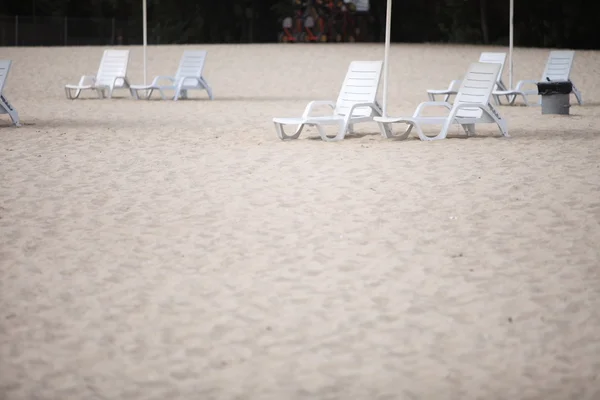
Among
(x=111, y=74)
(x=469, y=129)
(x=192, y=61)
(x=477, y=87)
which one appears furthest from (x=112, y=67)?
(x=477, y=87)

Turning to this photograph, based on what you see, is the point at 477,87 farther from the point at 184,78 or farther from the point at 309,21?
the point at 309,21

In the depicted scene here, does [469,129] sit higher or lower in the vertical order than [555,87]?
lower

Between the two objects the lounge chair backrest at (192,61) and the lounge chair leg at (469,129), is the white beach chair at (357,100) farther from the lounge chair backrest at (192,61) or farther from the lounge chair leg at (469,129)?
the lounge chair backrest at (192,61)

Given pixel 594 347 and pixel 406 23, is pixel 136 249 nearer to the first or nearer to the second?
pixel 594 347

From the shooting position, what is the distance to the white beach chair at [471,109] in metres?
10.7

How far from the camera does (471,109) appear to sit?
1108cm

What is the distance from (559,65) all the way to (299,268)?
13.3m

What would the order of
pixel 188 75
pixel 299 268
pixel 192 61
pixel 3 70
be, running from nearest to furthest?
pixel 299 268 → pixel 3 70 → pixel 188 75 → pixel 192 61

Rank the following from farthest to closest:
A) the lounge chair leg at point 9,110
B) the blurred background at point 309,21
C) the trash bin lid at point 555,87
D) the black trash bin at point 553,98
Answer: the blurred background at point 309,21 → the black trash bin at point 553,98 → the trash bin lid at point 555,87 → the lounge chair leg at point 9,110

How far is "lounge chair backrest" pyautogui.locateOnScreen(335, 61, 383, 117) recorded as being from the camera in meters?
11.6

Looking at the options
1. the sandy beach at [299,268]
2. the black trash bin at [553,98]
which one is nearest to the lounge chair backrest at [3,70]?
the sandy beach at [299,268]

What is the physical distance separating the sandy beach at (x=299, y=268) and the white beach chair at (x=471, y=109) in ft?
0.73

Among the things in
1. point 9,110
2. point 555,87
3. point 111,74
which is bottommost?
point 111,74

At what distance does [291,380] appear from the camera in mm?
3850
